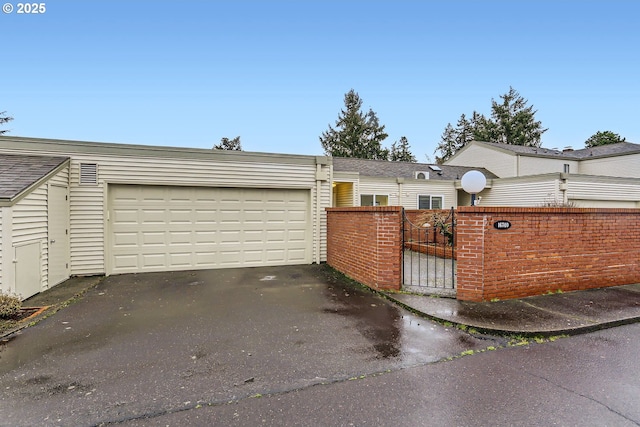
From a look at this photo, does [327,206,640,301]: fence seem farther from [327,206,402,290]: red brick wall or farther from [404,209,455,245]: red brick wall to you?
[404,209,455,245]: red brick wall

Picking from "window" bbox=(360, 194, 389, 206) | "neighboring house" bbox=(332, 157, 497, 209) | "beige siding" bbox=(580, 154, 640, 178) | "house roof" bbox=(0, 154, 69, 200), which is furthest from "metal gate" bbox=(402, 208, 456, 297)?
"beige siding" bbox=(580, 154, 640, 178)

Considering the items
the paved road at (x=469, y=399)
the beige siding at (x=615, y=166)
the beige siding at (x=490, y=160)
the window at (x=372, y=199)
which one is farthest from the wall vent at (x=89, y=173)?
the beige siding at (x=615, y=166)

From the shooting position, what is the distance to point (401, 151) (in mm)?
47219

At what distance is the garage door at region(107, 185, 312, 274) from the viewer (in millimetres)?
7847

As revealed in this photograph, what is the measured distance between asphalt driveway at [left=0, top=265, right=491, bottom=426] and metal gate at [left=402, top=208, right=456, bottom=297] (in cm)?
121

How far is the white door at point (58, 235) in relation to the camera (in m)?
6.54

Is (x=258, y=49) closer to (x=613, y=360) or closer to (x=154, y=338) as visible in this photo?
(x=154, y=338)

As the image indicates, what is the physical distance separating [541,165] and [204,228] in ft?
76.0

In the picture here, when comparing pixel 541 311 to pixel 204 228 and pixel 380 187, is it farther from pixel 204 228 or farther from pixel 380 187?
pixel 380 187

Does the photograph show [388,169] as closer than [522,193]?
No

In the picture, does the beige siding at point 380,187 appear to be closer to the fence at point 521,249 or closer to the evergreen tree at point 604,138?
the fence at point 521,249

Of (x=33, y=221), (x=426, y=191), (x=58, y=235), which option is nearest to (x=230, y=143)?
(x=426, y=191)

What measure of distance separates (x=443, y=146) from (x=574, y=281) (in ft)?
161

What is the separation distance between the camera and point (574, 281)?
5.89 metres
